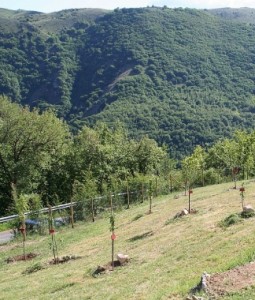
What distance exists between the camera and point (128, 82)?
156750 mm

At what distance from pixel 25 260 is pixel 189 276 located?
11.5 meters

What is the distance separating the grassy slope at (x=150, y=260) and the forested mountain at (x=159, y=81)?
7928 centimetres

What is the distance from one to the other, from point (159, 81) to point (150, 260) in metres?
142

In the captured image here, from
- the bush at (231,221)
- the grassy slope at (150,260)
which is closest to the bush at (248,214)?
the bush at (231,221)

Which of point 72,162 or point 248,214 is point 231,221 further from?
point 72,162

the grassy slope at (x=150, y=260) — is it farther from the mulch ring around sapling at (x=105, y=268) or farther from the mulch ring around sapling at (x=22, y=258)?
the mulch ring around sapling at (x=22, y=258)

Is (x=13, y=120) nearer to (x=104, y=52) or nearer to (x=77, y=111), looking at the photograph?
(x=77, y=111)

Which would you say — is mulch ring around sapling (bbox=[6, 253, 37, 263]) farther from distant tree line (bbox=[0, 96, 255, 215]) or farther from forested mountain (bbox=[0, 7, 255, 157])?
forested mountain (bbox=[0, 7, 255, 157])

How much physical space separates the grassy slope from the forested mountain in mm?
79284

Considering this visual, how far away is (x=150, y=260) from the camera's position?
49.0 ft

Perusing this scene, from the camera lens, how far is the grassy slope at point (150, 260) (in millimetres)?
12125

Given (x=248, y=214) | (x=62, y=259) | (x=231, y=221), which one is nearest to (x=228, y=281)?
(x=231, y=221)

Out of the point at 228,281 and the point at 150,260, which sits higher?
the point at 228,281

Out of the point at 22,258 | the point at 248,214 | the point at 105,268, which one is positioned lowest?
the point at 22,258
